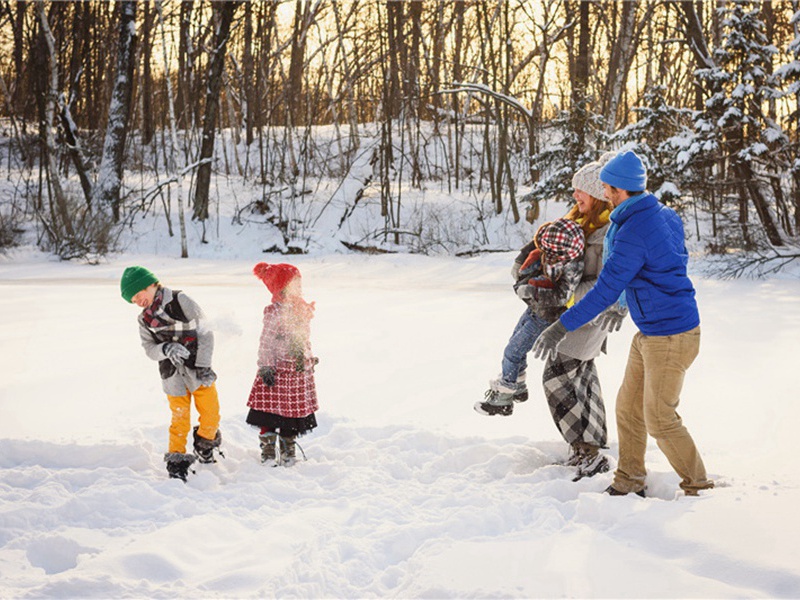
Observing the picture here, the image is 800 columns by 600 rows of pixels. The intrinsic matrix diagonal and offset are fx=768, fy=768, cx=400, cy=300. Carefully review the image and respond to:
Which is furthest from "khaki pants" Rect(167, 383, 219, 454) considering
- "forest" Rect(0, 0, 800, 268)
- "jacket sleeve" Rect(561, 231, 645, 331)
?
"forest" Rect(0, 0, 800, 268)

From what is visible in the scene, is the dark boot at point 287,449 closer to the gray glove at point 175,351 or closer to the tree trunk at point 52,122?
the gray glove at point 175,351

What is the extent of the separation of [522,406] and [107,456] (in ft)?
10.9

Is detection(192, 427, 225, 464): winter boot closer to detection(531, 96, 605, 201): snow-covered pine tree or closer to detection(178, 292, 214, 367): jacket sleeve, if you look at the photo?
detection(178, 292, 214, 367): jacket sleeve

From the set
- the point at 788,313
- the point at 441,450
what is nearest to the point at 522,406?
the point at 441,450

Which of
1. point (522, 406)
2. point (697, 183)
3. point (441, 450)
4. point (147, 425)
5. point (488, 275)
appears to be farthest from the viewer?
point (697, 183)

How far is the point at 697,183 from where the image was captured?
704 inches

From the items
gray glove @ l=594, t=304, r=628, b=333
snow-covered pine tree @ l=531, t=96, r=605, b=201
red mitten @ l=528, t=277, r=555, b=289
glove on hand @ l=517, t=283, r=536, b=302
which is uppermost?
snow-covered pine tree @ l=531, t=96, r=605, b=201

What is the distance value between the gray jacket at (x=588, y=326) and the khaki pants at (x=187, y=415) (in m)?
2.21

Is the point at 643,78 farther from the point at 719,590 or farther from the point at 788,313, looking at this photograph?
the point at 719,590

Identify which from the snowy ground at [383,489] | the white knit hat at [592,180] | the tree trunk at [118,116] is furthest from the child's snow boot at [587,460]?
the tree trunk at [118,116]

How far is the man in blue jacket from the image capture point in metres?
3.82

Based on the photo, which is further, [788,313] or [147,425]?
[788,313]

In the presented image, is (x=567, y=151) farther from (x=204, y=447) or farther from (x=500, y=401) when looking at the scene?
(x=204, y=447)

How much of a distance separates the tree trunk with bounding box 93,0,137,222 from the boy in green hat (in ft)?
55.3
